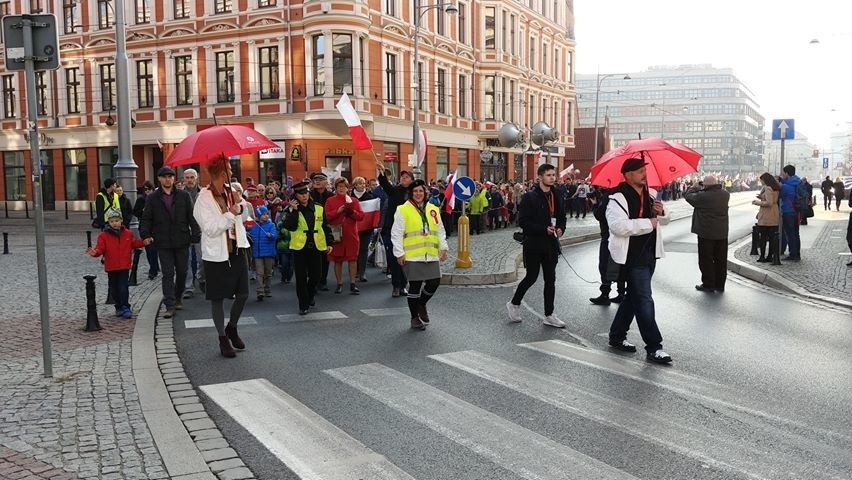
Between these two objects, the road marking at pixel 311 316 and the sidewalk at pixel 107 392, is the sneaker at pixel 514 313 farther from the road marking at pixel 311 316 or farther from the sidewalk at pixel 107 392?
the sidewalk at pixel 107 392

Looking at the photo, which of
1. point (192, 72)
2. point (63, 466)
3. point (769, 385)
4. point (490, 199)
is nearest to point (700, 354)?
point (769, 385)

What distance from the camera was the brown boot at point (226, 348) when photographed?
23.6 ft

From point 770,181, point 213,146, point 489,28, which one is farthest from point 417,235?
point 489,28

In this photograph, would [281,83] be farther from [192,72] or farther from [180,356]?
[180,356]

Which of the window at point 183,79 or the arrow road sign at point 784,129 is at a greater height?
the window at point 183,79

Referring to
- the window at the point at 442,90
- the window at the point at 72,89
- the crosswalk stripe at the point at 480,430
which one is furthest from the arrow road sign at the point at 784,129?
the window at the point at 72,89

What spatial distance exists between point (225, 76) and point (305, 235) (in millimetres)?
26710

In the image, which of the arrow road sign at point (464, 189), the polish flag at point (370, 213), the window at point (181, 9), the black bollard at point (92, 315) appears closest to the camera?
the black bollard at point (92, 315)

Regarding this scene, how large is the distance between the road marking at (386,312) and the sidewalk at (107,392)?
2512mm

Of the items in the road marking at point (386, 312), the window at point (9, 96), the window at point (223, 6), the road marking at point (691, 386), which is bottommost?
the road marking at point (386, 312)

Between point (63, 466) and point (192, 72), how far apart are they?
1302 inches

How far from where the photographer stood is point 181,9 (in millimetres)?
34656

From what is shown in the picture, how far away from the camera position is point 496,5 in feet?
140

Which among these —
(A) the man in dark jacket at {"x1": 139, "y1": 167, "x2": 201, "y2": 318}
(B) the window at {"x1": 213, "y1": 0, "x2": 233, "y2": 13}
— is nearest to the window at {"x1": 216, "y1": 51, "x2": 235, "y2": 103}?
(B) the window at {"x1": 213, "y1": 0, "x2": 233, "y2": 13}
